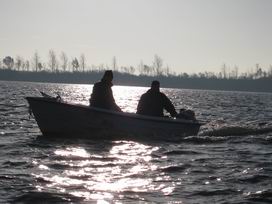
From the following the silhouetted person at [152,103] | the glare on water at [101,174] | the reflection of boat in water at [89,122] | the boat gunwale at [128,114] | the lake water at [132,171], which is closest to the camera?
the lake water at [132,171]

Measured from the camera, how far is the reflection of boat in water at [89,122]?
1590 centimetres

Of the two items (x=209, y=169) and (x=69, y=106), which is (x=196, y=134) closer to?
(x=69, y=106)

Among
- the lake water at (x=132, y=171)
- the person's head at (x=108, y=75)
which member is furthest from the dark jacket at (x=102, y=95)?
the lake water at (x=132, y=171)

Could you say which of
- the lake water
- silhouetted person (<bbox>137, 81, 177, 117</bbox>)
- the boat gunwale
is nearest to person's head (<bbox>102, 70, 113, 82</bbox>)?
the boat gunwale

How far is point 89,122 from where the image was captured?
636 inches

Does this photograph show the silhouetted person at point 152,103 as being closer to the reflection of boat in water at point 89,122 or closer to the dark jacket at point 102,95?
the reflection of boat in water at point 89,122

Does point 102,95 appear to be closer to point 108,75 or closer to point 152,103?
point 108,75

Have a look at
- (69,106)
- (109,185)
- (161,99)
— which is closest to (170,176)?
(109,185)

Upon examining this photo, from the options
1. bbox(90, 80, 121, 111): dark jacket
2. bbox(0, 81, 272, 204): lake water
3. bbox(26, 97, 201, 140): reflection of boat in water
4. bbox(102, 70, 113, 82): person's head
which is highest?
bbox(102, 70, 113, 82): person's head

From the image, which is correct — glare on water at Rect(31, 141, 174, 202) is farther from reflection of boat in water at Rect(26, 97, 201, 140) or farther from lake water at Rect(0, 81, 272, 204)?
reflection of boat in water at Rect(26, 97, 201, 140)

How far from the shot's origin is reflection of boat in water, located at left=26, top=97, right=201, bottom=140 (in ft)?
52.2

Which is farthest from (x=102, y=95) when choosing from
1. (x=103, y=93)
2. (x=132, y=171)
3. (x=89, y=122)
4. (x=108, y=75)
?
(x=132, y=171)

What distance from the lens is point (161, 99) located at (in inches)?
697

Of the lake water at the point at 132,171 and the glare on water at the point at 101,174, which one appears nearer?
the lake water at the point at 132,171
